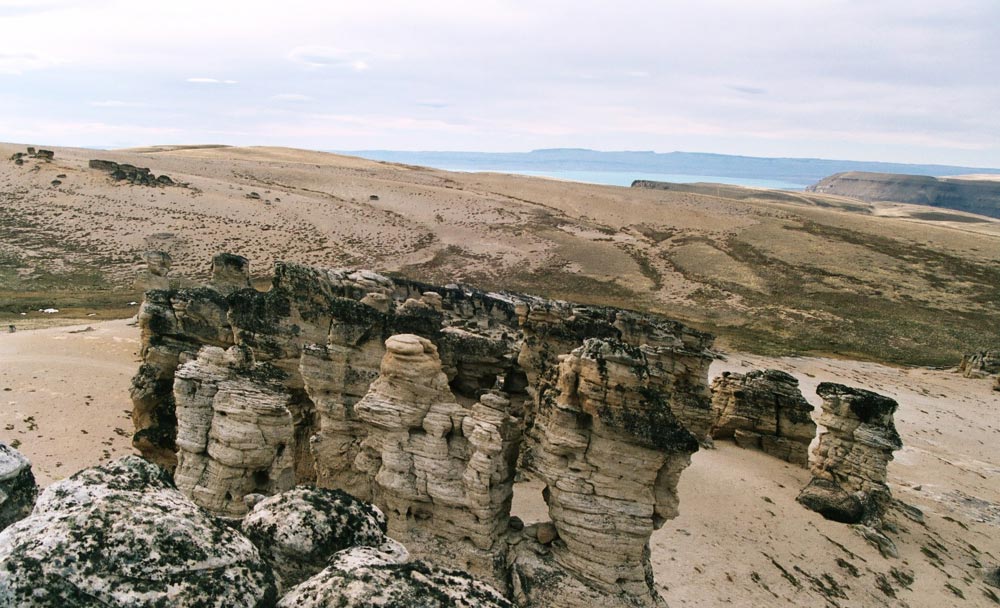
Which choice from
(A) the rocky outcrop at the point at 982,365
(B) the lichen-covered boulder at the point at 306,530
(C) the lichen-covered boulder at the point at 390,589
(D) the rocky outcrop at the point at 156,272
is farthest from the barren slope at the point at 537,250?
(C) the lichen-covered boulder at the point at 390,589

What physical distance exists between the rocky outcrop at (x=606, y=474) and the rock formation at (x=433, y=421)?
3cm

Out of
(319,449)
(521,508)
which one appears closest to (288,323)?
(319,449)

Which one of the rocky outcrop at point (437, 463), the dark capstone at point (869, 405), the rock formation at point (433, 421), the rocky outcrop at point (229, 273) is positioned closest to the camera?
the rock formation at point (433, 421)

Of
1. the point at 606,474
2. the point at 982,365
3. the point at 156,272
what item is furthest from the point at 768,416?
the point at 982,365

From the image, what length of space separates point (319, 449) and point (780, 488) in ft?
49.8

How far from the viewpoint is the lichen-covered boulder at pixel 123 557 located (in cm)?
455

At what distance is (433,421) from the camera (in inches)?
483

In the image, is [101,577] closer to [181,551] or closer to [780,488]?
[181,551]

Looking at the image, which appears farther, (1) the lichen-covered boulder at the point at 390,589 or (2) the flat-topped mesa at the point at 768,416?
(2) the flat-topped mesa at the point at 768,416

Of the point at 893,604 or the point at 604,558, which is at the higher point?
the point at 604,558

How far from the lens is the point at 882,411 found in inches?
777

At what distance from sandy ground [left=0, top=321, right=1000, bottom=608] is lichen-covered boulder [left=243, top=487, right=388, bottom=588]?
913 centimetres

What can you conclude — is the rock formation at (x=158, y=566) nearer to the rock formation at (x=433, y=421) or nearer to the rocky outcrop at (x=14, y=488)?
the rocky outcrop at (x=14, y=488)

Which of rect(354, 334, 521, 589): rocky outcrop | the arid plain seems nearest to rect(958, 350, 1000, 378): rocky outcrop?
the arid plain
